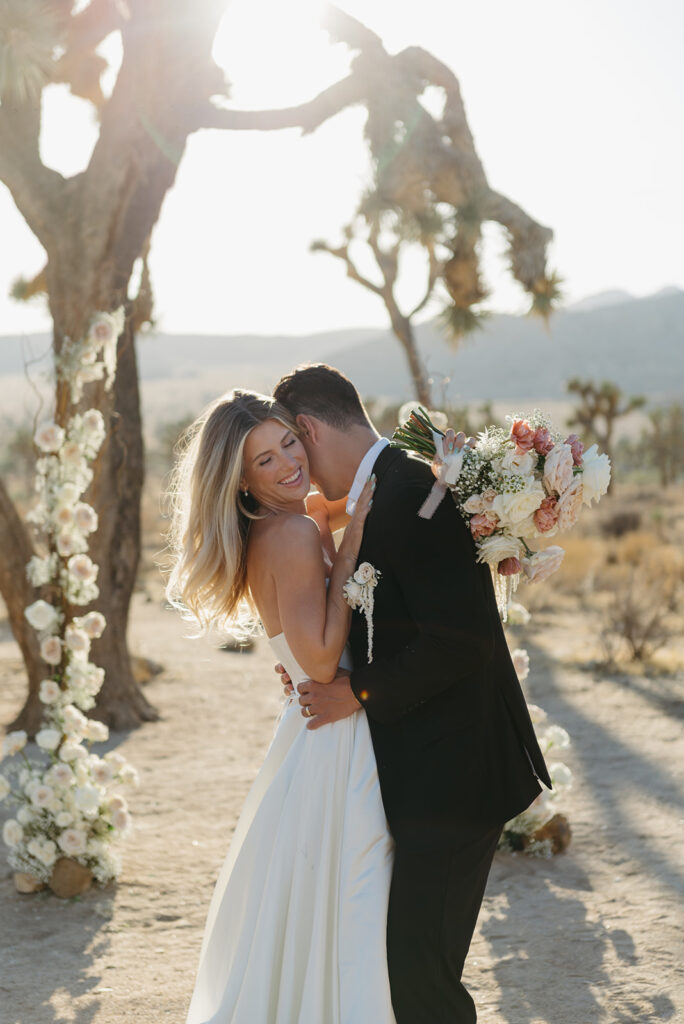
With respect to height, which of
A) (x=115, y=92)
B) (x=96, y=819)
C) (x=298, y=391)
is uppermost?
(x=115, y=92)

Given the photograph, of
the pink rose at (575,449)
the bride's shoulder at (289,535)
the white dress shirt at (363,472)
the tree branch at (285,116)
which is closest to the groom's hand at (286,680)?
the bride's shoulder at (289,535)

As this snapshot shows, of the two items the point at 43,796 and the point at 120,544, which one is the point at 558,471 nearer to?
the point at 43,796

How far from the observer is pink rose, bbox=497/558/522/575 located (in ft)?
8.38

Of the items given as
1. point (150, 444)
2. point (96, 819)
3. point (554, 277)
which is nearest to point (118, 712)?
point (96, 819)

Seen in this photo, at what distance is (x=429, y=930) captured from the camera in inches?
93.7

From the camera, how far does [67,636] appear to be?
4938 millimetres

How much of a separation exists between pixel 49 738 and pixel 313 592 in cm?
270

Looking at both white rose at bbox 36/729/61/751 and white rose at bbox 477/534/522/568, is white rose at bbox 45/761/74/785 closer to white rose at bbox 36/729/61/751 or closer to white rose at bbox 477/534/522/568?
white rose at bbox 36/729/61/751

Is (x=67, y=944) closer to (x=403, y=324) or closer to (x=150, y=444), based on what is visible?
(x=403, y=324)

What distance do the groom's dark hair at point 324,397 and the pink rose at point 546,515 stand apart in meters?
0.58

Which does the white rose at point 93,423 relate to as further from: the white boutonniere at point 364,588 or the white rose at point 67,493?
the white boutonniere at point 364,588

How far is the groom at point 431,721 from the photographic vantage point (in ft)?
7.67

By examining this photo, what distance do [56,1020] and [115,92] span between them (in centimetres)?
643

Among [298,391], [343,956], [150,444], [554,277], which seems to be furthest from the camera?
[150,444]
